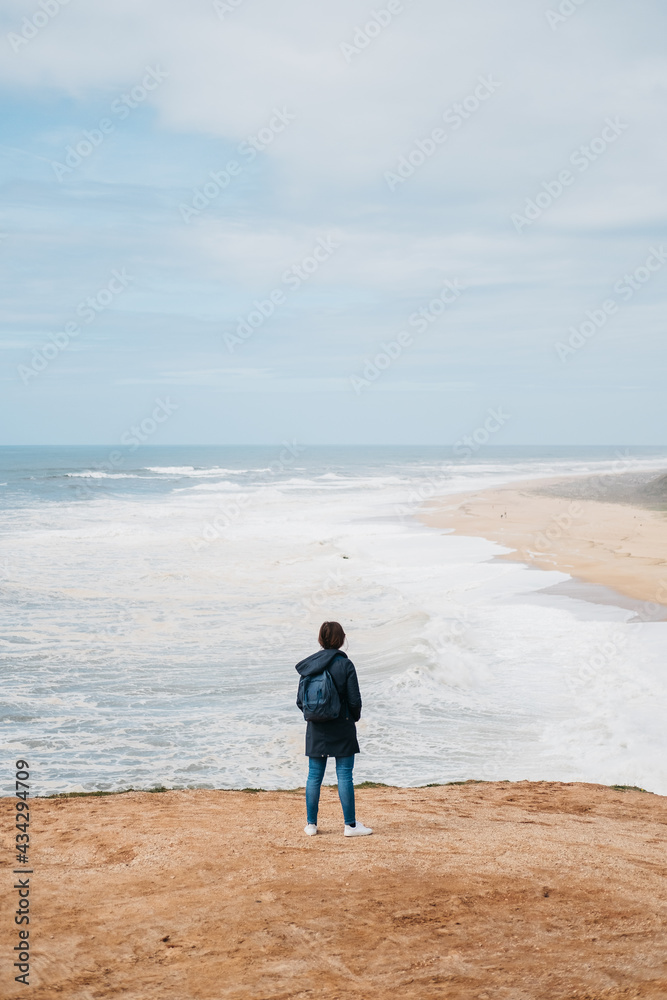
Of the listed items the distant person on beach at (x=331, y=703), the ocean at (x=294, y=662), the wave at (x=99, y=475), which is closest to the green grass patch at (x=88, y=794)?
the ocean at (x=294, y=662)

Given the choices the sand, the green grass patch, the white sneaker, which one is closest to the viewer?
the white sneaker

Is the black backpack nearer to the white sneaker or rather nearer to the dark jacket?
the dark jacket

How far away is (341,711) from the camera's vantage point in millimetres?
6359

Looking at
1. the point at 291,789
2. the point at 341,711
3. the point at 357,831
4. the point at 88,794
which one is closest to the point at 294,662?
the point at 291,789

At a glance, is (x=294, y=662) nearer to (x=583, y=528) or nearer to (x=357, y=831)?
(x=357, y=831)

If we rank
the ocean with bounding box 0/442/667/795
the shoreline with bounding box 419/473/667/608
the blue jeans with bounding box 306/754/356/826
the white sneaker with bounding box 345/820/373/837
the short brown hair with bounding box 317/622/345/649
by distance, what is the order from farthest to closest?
the shoreline with bounding box 419/473/667/608
the ocean with bounding box 0/442/667/795
the white sneaker with bounding box 345/820/373/837
the blue jeans with bounding box 306/754/356/826
the short brown hair with bounding box 317/622/345/649

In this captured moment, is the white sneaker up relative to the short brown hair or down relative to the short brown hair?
down

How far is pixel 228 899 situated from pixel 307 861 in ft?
2.80

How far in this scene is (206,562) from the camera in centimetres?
2427

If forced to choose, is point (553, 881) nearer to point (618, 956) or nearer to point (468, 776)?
point (618, 956)

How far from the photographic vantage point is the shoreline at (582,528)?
69.1ft

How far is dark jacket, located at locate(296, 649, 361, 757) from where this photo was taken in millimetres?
6355

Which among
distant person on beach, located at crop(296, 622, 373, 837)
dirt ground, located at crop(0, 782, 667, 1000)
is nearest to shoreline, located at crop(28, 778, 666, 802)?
dirt ground, located at crop(0, 782, 667, 1000)

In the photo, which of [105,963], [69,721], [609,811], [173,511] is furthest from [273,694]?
[173,511]
